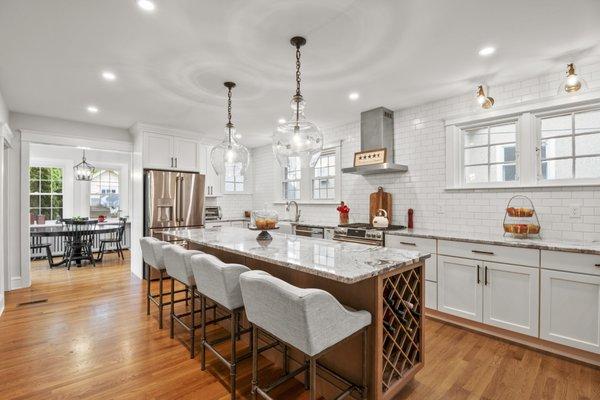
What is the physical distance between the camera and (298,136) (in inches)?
93.0

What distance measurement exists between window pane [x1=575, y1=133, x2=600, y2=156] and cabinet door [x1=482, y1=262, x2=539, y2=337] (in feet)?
4.41

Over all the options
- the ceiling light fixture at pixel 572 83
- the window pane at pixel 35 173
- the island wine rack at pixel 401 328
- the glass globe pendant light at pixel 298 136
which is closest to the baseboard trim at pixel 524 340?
the island wine rack at pixel 401 328

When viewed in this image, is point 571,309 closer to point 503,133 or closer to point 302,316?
point 503,133

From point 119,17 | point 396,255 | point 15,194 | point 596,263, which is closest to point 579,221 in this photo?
point 596,263

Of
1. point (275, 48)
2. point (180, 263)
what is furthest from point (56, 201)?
point (275, 48)

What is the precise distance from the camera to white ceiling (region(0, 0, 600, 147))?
204cm

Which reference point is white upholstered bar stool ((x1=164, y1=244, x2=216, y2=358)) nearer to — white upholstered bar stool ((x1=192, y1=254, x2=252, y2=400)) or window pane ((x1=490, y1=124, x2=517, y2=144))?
white upholstered bar stool ((x1=192, y1=254, x2=252, y2=400))

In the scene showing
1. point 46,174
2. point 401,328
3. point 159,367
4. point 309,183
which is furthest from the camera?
point 46,174

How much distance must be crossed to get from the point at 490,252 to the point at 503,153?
1.31 metres

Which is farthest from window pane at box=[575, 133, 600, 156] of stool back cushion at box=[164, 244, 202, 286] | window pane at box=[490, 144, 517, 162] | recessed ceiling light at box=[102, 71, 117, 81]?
recessed ceiling light at box=[102, 71, 117, 81]

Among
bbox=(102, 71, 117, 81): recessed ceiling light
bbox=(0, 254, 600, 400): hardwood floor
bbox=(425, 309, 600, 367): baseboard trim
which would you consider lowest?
bbox=(0, 254, 600, 400): hardwood floor

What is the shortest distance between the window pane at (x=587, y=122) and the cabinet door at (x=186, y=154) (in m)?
5.21

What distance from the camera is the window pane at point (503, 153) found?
3.31 m

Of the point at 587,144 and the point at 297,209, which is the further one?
the point at 297,209
